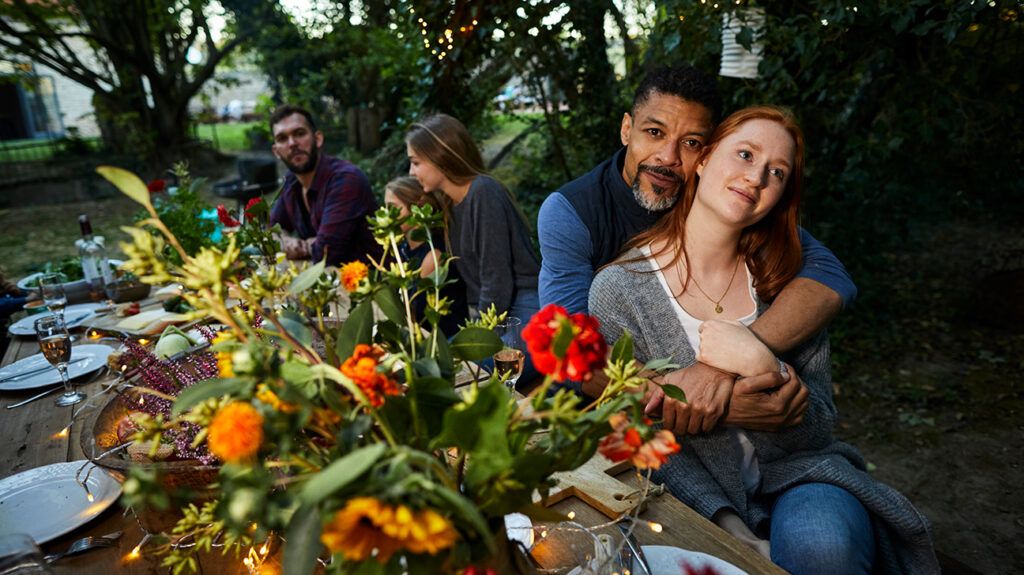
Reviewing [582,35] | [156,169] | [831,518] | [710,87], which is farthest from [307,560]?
[156,169]

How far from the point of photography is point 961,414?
3443 mm

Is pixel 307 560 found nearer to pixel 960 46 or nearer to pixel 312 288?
pixel 312 288

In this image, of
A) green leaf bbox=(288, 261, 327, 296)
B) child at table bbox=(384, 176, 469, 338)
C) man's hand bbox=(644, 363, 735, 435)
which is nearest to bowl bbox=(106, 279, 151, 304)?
child at table bbox=(384, 176, 469, 338)

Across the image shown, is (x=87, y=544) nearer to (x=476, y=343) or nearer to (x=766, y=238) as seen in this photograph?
(x=476, y=343)

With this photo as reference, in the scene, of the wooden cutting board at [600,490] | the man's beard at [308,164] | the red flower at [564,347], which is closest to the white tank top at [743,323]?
the wooden cutting board at [600,490]

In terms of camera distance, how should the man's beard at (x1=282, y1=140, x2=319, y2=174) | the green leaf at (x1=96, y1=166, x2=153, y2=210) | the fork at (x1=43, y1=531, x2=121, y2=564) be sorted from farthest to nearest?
1. the man's beard at (x1=282, y1=140, x2=319, y2=174)
2. the fork at (x1=43, y1=531, x2=121, y2=564)
3. the green leaf at (x1=96, y1=166, x2=153, y2=210)

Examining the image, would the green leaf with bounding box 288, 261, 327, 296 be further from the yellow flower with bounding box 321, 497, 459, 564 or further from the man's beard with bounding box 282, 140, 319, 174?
the man's beard with bounding box 282, 140, 319, 174

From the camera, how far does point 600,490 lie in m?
1.17

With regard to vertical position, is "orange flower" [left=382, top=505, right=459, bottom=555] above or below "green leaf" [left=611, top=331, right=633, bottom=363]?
below

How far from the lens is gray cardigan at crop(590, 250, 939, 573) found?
1.39 m

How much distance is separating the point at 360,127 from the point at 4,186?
276 inches

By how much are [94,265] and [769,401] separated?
290cm

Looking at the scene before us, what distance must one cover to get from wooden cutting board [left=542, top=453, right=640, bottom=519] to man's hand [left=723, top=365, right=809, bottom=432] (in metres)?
0.38

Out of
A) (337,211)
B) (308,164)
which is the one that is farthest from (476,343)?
(308,164)
